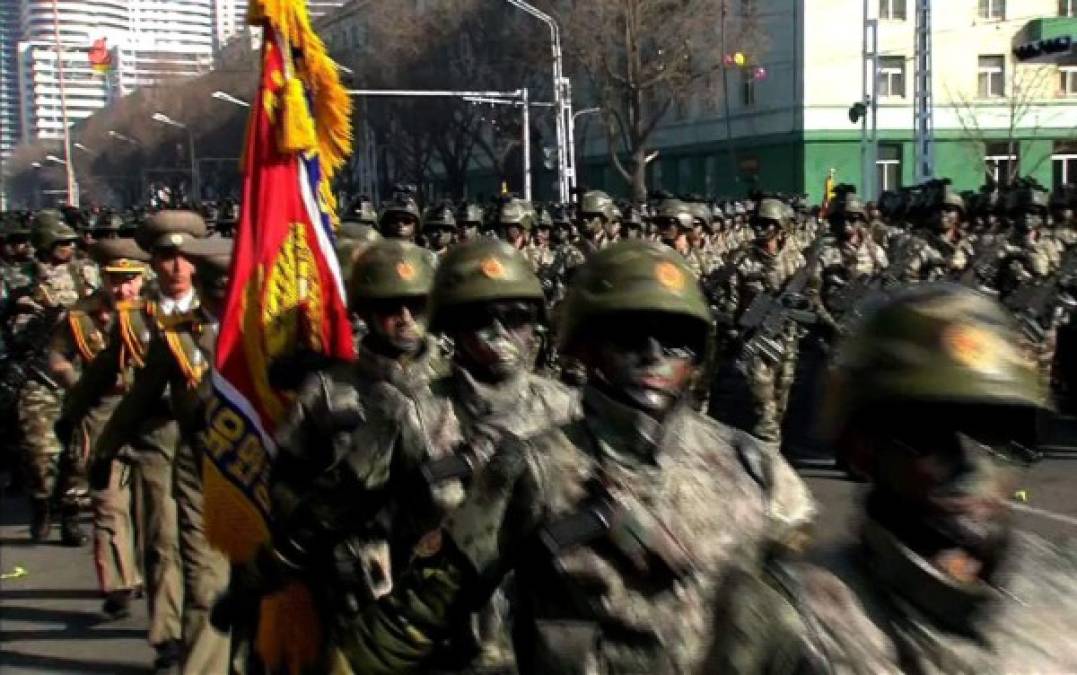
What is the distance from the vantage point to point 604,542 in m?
2.92

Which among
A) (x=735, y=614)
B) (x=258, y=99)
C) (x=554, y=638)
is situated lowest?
(x=554, y=638)

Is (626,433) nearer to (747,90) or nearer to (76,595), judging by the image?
(76,595)

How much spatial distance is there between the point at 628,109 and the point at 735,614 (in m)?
41.0

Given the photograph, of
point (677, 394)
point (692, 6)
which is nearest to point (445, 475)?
point (677, 394)

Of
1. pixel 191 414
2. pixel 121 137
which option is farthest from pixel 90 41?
pixel 191 414

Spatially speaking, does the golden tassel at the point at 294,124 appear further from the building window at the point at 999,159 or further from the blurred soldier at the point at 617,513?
the building window at the point at 999,159

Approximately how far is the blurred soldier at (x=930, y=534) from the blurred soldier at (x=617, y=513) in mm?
915

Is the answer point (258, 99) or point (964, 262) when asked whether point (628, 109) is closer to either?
point (964, 262)

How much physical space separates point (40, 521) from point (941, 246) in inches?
343

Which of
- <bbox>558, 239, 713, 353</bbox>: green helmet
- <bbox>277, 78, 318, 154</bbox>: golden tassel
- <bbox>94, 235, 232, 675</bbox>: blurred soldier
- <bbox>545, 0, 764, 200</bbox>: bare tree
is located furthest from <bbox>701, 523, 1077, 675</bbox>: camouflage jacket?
<bbox>545, 0, 764, 200</bbox>: bare tree

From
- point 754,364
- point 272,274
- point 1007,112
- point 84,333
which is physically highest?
point 1007,112

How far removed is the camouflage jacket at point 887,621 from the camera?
1831 mm

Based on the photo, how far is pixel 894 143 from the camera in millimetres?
44938

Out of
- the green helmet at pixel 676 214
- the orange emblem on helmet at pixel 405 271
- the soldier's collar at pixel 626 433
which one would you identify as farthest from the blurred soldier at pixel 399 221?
the soldier's collar at pixel 626 433
